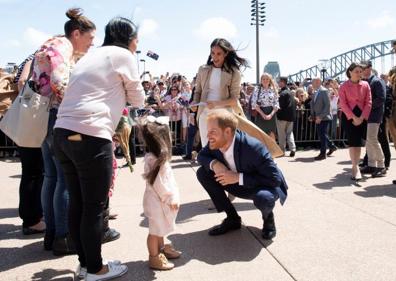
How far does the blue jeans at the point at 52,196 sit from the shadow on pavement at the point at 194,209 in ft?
3.12

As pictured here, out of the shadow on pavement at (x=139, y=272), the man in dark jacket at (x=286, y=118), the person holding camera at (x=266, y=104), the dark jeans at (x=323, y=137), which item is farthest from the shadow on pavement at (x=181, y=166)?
the shadow on pavement at (x=139, y=272)

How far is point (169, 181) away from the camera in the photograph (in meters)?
3.11

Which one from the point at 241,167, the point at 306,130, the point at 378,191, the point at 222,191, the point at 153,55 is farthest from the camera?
the point at 153,55

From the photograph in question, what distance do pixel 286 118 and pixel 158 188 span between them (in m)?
6.73

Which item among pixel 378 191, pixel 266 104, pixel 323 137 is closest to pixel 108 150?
pixel 378 191

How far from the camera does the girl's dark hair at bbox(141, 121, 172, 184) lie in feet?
9.92

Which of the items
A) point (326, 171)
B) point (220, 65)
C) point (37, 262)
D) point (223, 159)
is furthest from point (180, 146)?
point (37, 262)

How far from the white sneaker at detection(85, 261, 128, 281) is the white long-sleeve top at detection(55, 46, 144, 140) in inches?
37.4

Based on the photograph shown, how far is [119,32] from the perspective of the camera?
2777 millimetres

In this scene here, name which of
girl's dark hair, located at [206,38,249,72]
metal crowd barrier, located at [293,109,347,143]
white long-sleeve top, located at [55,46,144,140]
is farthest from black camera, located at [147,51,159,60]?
white long-sleeve top, located at [55,46,144,140]

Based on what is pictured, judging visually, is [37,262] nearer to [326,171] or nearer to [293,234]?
[293,234]

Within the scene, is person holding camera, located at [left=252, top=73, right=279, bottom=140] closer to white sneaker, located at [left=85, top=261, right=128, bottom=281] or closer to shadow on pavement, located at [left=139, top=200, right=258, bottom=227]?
shadow on pavement, located at [left=139, top=200, right=258, bottom=227]

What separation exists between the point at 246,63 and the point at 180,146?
17.1 feet

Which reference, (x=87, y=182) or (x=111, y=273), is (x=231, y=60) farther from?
(x=111, y=273)
